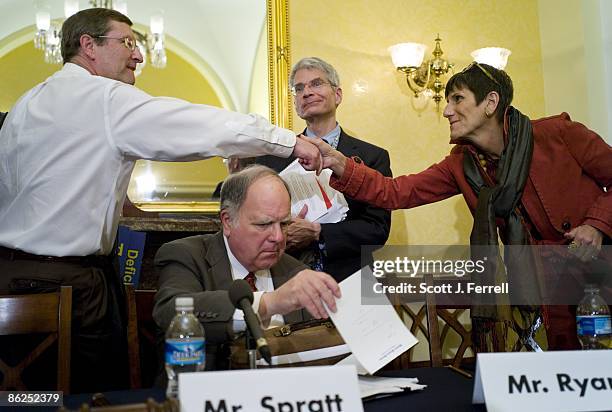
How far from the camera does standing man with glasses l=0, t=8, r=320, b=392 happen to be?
2014 mm

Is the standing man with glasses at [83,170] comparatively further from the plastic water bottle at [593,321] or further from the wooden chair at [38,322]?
the plastic water bottle at [593,321]

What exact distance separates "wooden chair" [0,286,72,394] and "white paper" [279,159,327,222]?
40.6 inches

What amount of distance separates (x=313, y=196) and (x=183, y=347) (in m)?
1.45

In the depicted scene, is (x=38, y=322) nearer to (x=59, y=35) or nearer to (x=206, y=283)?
(x=206, y=283)

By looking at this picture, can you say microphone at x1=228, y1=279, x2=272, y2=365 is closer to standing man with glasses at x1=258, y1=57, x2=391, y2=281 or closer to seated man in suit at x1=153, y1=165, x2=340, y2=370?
seated man in suit at x1=153, y1=165, x2=340, y2=370

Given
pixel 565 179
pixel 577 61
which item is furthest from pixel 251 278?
pixel 577 61

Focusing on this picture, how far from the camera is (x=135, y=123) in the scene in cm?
204

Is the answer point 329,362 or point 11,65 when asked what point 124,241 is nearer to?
point 11,65

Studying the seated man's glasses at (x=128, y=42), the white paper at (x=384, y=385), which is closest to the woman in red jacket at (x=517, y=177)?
the seated man's glasses at (x=128, y=42)

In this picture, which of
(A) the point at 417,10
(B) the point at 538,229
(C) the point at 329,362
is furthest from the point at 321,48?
(C) the point at 329,362

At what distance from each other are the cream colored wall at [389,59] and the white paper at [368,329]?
7.55 ft

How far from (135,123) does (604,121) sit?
278 centimetres

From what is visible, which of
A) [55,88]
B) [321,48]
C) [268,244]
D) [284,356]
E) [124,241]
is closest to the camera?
[284,356]

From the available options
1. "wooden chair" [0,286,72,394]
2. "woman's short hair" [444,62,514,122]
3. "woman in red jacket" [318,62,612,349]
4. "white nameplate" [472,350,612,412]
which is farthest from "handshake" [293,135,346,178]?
"white nameplate" [472,350,612,412]
